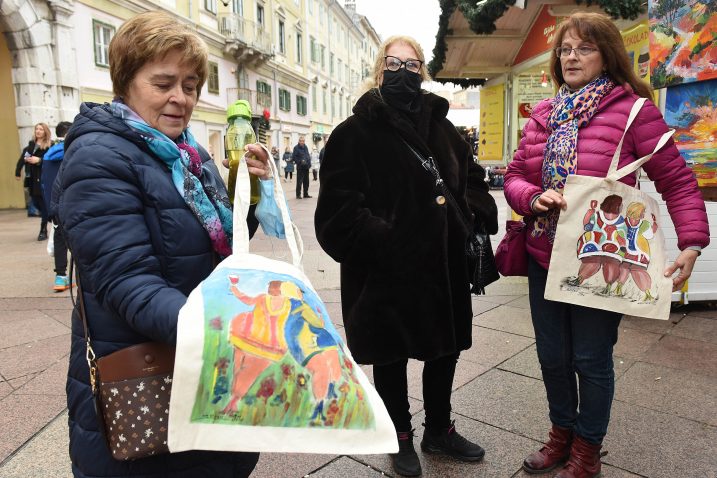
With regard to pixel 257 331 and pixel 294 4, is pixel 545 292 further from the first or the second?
pixel 294 4

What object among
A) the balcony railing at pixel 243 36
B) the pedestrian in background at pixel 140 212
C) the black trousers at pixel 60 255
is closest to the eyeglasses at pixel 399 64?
the pedestrian in background at pixel 140 212

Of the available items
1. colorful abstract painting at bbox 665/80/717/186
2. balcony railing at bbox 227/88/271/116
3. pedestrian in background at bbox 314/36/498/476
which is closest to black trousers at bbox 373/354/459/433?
pedestrian in background at bbox 314/36/498/476

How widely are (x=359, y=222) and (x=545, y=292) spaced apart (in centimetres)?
82

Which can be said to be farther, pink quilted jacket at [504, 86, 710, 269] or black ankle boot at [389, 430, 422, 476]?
black ankle boot at [389, 430, 422, 476]

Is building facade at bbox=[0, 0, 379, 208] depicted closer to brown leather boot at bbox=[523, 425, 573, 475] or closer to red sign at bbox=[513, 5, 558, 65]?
brown leather boot at bbox=[523, 425, 573, 475]

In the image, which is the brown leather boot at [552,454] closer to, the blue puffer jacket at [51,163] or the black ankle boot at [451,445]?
the black ankle boot at [451,445]

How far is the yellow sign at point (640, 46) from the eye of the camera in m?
4.49

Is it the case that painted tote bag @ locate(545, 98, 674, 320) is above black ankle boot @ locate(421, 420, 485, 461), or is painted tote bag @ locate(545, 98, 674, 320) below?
above

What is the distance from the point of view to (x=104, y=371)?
4.53 ft

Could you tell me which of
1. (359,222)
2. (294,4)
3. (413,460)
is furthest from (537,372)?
(294,4)

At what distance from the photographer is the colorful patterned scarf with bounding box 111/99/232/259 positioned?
146 cm

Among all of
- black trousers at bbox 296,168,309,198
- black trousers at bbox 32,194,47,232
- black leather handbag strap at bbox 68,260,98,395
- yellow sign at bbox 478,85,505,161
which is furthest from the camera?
black trousers at bbox 296,168,309,198

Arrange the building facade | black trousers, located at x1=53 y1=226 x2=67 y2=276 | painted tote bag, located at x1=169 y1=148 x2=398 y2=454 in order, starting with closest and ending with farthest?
1. painted tote bag, located at x1=169 y1=148 x2=398 y2=454
2. black trousers, located at x1=53 y1=226 x2=67 y2=276
3. the building facade

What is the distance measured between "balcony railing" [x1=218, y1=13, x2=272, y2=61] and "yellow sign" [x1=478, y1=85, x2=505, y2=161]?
20.9 meters
